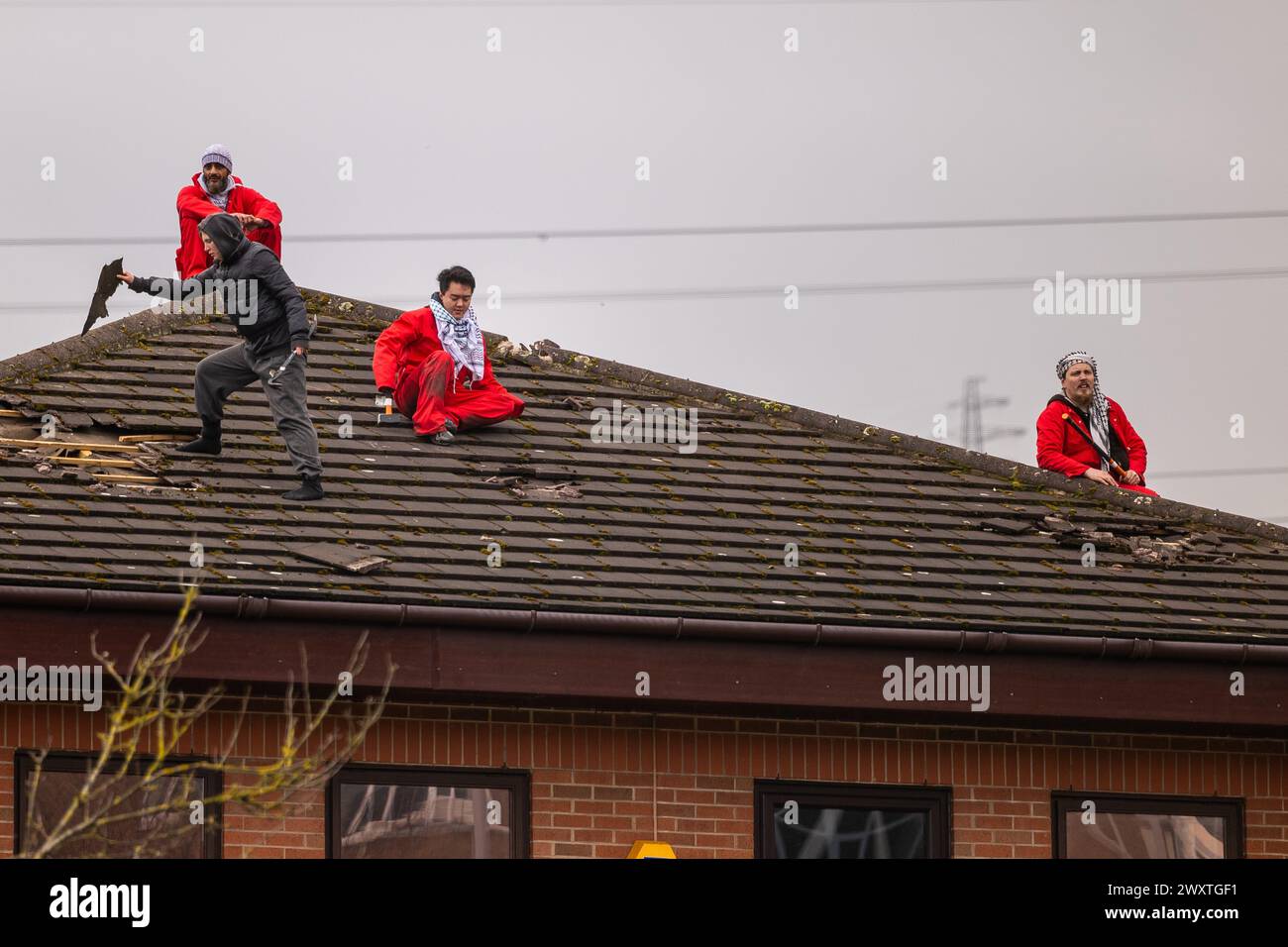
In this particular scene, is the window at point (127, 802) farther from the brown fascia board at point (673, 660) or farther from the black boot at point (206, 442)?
the black boot at point (206, 442)

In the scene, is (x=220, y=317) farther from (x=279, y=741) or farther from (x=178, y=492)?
(x=279, y=741)

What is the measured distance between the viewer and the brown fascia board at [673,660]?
9.20m

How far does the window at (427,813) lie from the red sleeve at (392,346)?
315cm

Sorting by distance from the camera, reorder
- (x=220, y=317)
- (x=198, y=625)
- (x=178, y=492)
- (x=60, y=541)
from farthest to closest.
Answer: (x=220, y=317) < (x=178, y=492) < (x=60, y=541) < (x=198, y=625)

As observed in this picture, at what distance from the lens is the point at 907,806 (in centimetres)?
1025

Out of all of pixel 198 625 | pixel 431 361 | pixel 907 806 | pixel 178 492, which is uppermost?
pixel 431 361

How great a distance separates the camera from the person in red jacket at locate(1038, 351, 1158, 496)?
1320 centimetres

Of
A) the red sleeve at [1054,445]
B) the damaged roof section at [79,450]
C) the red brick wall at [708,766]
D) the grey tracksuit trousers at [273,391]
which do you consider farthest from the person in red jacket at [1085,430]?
the damaged roof section at [79,450]

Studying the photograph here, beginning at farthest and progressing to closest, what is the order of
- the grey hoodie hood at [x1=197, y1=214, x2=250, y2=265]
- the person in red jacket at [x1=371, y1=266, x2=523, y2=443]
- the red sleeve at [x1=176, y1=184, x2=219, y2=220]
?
the red sleeve at [x1=176, y1=184, x2=219, y2=220] → the person in red jacket at [x1=371, y1=266, x2=523, y2=443] → the grey hoodie hood at [x1=197, y1=214, x2=250, y2=265]

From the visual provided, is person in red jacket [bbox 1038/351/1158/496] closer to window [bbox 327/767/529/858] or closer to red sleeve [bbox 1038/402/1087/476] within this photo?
red sleeve [bbox 1038/402/1087/476]

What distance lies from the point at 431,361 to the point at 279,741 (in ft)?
10.6

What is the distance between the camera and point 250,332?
37.1ft

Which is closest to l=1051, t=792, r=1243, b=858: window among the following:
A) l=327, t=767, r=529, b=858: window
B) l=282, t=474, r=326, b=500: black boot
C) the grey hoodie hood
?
l=327, t=767, r=529, b=858: window

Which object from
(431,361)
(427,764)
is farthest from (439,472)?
(427,764)
